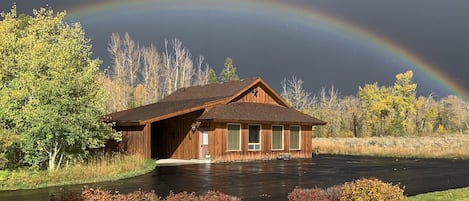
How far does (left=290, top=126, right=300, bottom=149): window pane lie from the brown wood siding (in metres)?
→ 2.24

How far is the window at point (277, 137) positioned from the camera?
2873 centimetres

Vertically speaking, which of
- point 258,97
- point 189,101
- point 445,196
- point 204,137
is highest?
point 258,97

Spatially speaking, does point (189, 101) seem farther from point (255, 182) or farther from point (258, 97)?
point (255, 182)

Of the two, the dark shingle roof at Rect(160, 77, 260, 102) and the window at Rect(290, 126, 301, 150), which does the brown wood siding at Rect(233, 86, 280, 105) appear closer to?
the dark shingle roof at Rect(160, 77, 260, 102)

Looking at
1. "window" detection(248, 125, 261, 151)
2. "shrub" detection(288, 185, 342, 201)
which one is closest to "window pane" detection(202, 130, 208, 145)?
"window" detection(248, 125, 261, 151)

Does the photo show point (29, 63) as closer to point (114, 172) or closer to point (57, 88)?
point (57, 88)

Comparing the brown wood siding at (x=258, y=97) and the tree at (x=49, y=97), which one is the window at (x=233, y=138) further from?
the tree at (x=49, y=97)

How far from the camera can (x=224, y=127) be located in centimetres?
2630

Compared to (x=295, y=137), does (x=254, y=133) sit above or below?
above

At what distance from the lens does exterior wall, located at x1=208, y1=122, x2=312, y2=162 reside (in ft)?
85.3

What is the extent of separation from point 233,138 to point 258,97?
4.24 meters

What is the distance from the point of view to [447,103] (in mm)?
97125

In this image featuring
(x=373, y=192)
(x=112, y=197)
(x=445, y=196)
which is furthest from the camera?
(x=445, y=196)

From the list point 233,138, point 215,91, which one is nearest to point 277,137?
point 233,138
